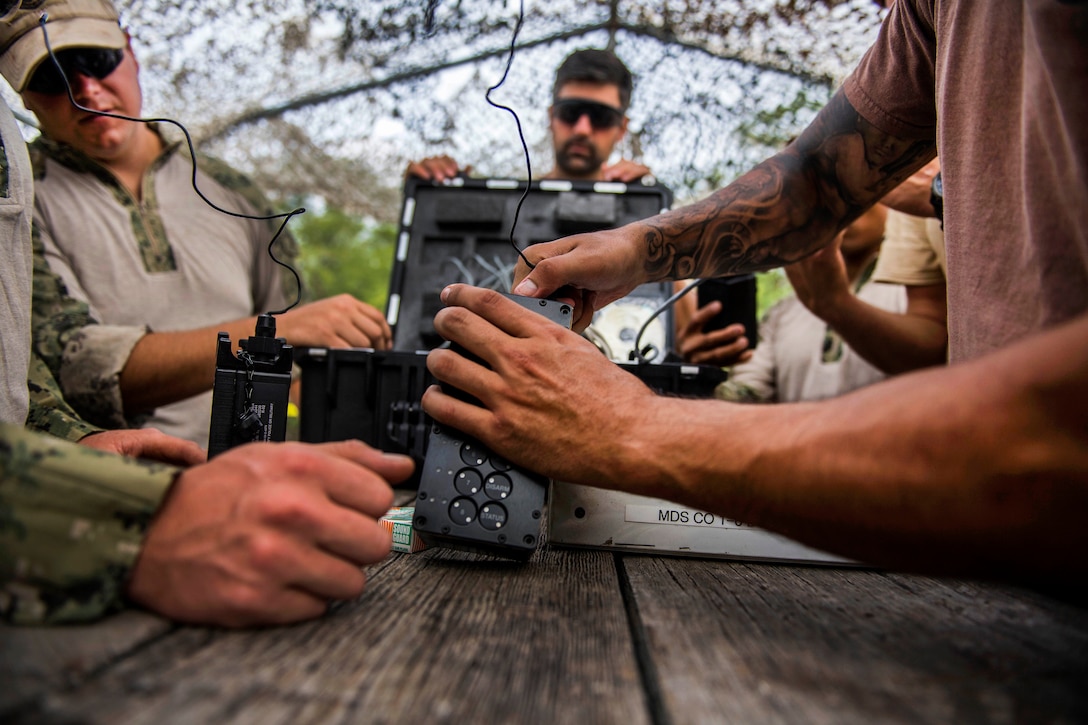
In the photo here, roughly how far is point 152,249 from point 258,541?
207cm

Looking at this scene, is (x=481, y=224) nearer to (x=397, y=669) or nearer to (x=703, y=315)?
(x=703, y=315)

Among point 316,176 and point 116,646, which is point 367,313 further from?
point 316,176

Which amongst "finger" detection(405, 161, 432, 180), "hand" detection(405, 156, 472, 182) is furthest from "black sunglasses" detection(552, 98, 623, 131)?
"finger" detection(405, 161, 432, 180)

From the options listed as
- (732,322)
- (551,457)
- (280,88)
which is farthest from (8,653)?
(280,88)

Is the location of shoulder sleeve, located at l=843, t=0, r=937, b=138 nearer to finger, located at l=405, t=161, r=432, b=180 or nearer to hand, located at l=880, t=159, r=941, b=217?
hand, located at l=880, t=159, r=941, b=217

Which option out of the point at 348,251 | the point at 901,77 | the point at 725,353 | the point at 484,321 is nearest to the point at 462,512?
the point at 484,321

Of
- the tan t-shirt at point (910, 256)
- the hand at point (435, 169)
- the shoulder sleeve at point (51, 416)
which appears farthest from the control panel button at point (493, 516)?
the tan t-shirt at point (910, 256)

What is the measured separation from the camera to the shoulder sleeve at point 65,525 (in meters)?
0.56

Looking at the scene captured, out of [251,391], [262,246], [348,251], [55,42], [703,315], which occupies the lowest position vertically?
[251,391]

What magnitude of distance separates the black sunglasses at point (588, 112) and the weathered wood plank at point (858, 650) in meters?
2.46

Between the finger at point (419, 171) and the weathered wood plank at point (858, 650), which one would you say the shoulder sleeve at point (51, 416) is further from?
the finger at point (419, 171)

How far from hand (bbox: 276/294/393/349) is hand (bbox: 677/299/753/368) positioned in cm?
104

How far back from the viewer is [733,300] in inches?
86.4

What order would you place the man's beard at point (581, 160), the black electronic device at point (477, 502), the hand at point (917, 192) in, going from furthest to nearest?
1. the man's beard at point (581, 160)
2. the hand at point (917, 192)
3. the black electronic device at point (477, 502)
